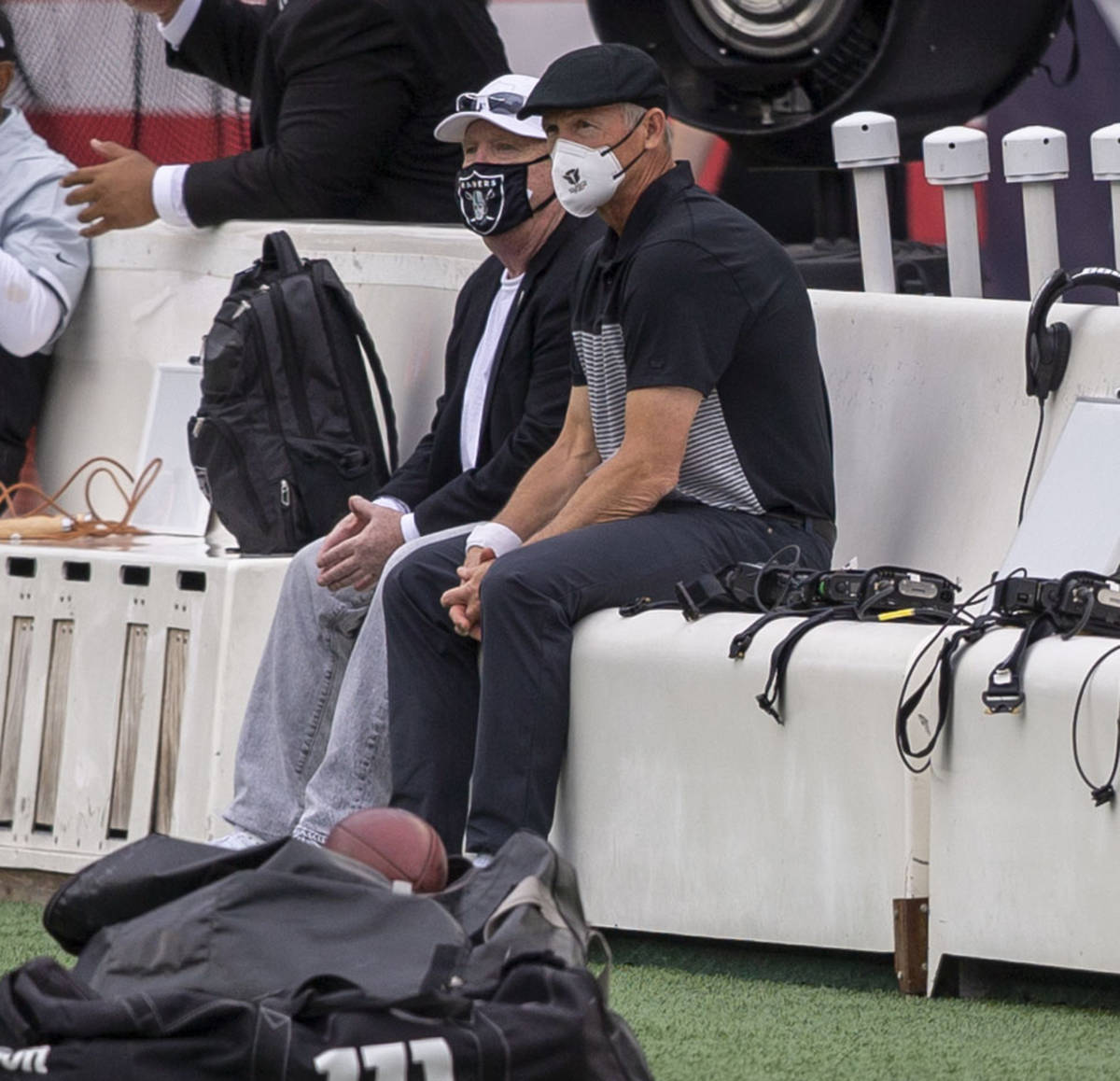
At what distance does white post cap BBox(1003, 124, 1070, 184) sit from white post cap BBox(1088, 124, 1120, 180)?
0.06 m

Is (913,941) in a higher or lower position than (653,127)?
lower

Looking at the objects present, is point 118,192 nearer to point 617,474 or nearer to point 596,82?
point 596,82

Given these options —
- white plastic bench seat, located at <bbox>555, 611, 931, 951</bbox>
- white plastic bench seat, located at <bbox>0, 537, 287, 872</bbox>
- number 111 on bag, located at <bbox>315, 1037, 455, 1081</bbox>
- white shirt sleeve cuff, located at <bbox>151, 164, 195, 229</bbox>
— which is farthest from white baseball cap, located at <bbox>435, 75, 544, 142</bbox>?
number 111 on bag, located at <bbox>315, 1037, 455, 1081</bbox>

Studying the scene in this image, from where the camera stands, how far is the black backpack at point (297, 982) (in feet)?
7.73

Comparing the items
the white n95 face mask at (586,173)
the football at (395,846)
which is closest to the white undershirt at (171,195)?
the white n95 face mask at (586,173)

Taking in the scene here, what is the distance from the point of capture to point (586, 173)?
12.4ft

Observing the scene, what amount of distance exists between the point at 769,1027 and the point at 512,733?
2.00 ft

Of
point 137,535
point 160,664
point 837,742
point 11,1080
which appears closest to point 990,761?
point 837,742

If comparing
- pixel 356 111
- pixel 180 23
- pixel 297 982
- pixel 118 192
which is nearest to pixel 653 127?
pixel 356 111

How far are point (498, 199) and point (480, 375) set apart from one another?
0.30 metres

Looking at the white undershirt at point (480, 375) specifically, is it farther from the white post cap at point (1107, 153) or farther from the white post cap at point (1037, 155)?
the white post cap at point (1107, 153)

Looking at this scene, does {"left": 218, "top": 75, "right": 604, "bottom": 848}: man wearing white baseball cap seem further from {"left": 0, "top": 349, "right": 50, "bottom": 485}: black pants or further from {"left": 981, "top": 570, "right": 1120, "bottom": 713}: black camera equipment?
{"left": 0, "top": 349, "right": 50, "bottom": 485}: black pants

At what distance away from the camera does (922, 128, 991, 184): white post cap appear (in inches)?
171

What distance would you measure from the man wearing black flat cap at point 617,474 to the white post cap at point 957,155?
0.69 metres
